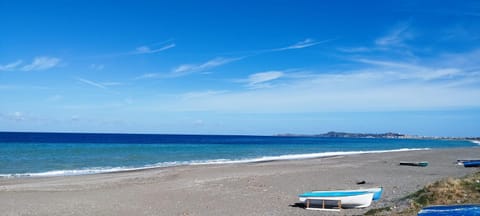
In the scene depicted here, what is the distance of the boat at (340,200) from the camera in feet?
42.5

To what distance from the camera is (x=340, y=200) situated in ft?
42.5

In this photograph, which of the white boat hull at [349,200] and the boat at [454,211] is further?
the white boat hull at [349,200]

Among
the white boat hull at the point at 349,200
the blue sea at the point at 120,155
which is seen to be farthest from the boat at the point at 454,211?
the blue sea at the point at 120,155

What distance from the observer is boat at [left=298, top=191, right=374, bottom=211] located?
12969 mm

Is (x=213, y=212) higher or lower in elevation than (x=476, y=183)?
lower

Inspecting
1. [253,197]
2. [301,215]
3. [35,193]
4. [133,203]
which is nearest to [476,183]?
[301,215]

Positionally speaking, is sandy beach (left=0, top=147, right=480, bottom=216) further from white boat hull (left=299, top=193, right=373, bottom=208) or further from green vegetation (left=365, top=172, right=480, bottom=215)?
green vegetation (left=365, top=172, right=480, bottom=215)

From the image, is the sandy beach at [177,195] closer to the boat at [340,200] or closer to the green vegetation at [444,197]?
the boat at [340,200]

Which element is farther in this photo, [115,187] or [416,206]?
[115,187]

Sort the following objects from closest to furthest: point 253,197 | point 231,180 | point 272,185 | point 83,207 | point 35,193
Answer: point 83,207 < point 253,197 < point 35,193 < point 272,185 < point 231,180

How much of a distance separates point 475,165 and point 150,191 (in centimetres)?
2383

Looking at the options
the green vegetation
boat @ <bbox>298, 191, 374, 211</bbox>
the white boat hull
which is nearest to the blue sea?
boat @ <bbox>298, 191, 374, 211</bbox>

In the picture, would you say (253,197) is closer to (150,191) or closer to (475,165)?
(150,191)

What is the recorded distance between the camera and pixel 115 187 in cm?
1955
